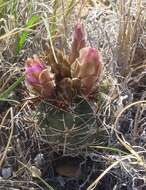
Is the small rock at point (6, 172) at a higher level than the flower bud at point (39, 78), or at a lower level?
lower

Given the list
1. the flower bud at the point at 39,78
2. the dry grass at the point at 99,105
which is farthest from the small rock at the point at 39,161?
the flower bud at the point at 39,78

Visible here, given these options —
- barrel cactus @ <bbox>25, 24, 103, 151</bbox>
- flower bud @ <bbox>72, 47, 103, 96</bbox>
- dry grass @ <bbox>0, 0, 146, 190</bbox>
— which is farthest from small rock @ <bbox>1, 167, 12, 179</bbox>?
flower bud @ <bbox>72, 47, 103, 96</bbox>

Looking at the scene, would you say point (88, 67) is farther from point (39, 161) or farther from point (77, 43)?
point (39, 161)

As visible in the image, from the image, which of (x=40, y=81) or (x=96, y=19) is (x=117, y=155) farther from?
(x=96, y=19)

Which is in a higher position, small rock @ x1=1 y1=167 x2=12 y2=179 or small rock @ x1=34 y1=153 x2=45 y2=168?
small rock @ x1=34 y1=153 x2=45 y2=168

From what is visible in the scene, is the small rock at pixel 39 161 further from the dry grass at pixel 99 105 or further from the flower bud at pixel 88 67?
the flower bud at pixel 88 67

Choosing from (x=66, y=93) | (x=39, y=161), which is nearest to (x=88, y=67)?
(x=66, y=93)

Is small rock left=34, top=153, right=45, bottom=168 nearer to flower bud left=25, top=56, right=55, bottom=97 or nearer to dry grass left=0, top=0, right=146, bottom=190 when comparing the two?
dry grass left=0, top=0, right=146, bottom=190
